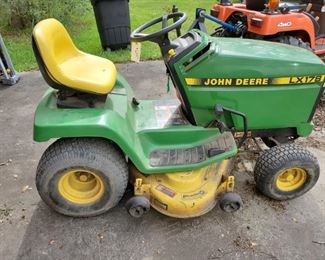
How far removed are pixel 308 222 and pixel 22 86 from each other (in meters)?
3.74

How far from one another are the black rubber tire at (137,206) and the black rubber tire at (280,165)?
822 millimetres

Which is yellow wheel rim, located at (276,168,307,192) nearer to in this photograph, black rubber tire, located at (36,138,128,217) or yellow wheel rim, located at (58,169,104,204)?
black rubber tire, located at (36,138,128,217)

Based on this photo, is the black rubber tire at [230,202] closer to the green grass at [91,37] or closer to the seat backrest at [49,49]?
the seat backrest at [49,49]

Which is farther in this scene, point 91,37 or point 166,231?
point 91,37

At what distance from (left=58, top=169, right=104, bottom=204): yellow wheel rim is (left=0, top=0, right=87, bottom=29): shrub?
511cm

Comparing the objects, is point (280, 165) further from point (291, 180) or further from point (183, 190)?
point (183, 190)

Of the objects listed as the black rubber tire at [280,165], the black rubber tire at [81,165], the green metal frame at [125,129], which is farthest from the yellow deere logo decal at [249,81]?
the black rubber tire at [81,165]

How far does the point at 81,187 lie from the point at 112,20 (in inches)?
154

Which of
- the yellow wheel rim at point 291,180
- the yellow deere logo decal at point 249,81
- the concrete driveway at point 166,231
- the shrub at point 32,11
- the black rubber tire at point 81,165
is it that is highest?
the yellow deere logo decal at point 249,81

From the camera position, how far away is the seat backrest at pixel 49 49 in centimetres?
204

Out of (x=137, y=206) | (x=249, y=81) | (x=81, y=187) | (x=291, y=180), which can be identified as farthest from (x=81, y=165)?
(x=291, y=180)

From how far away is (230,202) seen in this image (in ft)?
7.39

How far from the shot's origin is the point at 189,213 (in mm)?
2268

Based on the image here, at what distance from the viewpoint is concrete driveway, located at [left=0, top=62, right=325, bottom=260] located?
216cm
